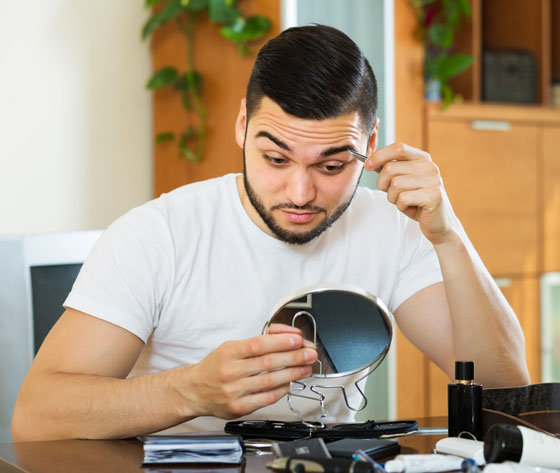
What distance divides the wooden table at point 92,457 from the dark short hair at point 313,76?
0.64 m

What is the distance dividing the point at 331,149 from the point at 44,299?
79 centimetres

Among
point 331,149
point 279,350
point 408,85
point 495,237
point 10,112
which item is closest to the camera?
point 279,350

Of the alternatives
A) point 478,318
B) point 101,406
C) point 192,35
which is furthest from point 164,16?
point 101,406

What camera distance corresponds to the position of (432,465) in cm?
108

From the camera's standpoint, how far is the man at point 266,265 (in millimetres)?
1396

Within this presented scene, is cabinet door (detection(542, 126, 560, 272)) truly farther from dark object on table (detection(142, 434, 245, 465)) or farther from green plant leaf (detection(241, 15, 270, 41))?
dark object on table (detection(142, 434, 245, 465))

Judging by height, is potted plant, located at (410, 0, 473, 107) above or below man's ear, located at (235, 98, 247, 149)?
above

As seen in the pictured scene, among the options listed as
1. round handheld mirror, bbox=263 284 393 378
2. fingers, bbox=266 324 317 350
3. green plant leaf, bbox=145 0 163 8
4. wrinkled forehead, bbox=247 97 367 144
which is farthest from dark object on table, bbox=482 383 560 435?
green plant leaf, bbox=145 0 163 8

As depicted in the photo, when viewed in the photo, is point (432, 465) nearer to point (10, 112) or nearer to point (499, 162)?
point (10, 112)

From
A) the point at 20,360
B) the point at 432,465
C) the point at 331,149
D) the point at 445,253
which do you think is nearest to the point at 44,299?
the point at 20,360

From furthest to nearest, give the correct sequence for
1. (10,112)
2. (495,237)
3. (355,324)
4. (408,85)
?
(495,237) < (408,85) < (10,112) < (355,324)

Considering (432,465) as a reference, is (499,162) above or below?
above

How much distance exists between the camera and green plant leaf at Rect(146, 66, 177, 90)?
3.02 m

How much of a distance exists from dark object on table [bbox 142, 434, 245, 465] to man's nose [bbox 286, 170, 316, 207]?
0.55m
